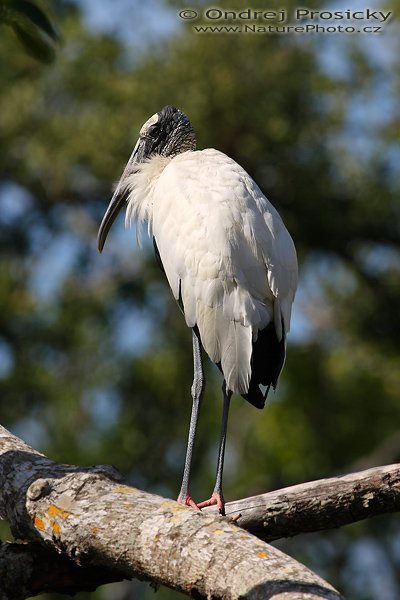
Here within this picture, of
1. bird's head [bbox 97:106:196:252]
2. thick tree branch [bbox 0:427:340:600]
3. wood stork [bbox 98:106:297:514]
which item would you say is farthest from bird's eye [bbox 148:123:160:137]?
thick tree branch [bbox 0:427:340:600]

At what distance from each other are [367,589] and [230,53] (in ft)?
17.4

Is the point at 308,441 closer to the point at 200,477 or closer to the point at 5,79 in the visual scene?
the point at 200,477

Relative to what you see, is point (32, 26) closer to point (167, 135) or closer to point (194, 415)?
point (194, 415)

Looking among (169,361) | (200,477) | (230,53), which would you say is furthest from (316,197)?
(200,477)

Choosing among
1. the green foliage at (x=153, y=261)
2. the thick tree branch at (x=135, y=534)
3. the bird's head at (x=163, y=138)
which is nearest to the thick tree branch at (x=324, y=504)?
the thick tree branch at (x=135, y=534)

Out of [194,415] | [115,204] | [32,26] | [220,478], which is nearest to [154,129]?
[115,204]

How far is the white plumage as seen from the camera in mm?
3453

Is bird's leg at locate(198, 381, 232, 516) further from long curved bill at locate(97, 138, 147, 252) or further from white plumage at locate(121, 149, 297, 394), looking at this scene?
long curved bill at locate(97, 138, 147, 252)

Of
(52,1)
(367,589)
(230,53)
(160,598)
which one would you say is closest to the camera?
(230,53)

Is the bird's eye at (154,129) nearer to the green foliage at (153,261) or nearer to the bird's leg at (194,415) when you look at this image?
the bird's leg at (194,415)

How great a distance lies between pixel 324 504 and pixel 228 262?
907mm

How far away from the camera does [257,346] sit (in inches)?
136

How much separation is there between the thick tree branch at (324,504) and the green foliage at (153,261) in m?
4.54

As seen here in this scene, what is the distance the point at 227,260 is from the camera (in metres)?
3.46
